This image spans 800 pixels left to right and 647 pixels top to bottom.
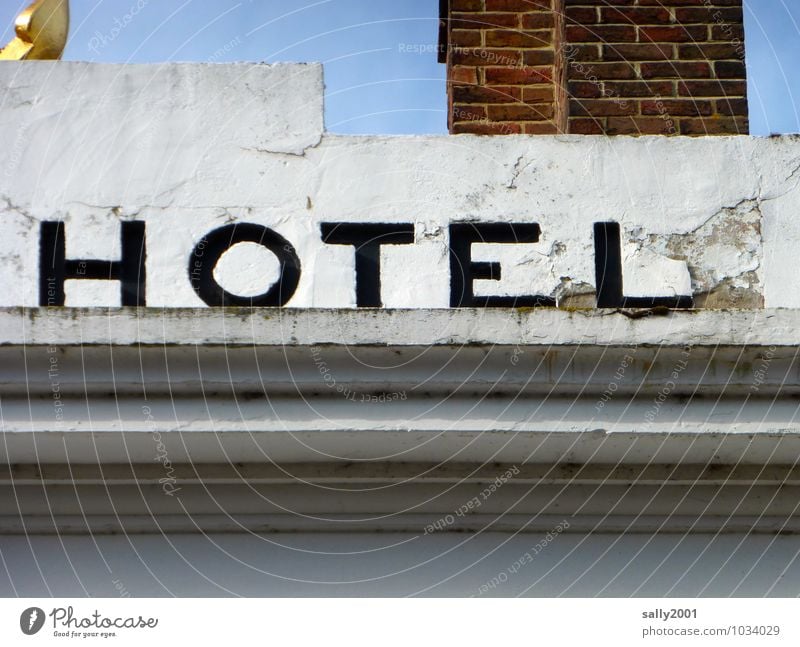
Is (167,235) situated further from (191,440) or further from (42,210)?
(191,440)

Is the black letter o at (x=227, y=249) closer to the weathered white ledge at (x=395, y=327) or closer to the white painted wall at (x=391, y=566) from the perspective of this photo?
the weathered white ledge at (x=395, y=327)

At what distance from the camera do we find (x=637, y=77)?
5031 millimetres

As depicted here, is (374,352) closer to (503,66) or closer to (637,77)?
(637,77)

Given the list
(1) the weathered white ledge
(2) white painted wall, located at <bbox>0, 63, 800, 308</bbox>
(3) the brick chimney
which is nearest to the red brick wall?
(3) the brick chimney

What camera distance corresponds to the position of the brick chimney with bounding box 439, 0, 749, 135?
4961mm

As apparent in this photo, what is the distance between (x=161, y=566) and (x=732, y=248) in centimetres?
206

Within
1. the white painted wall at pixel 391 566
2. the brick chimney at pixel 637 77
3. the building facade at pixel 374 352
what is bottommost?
the white painted wall at pixel 391 566

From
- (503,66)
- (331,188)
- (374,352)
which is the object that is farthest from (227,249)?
(503,66)

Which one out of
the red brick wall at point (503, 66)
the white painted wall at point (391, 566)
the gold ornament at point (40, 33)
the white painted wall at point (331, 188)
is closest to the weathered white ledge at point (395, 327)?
the white painted wall at point (331, 188)

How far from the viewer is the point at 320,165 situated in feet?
14.2

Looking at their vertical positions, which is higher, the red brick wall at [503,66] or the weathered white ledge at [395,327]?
the red brick wall at [503,66]

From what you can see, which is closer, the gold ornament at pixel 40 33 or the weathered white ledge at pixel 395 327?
the weathered white ledge at pixel 395 327

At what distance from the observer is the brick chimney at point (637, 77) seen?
4.96 meters

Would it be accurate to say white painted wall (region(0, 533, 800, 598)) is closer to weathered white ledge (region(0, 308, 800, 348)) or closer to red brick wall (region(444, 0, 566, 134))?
weathered white ledge (region(0, 308, 800, 348))
